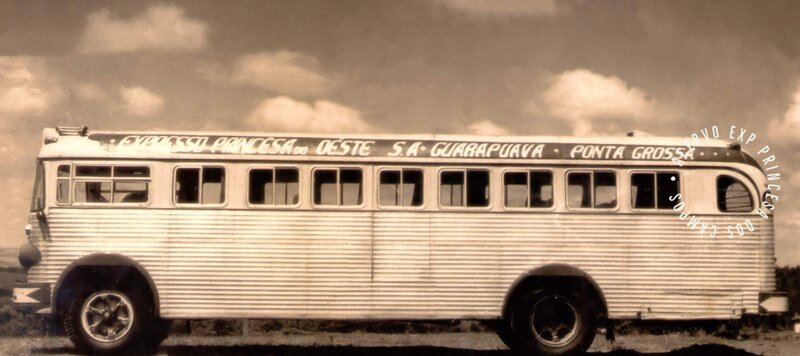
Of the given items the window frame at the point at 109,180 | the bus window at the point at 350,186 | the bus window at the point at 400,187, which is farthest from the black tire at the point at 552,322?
the window frame at the point at 109,180

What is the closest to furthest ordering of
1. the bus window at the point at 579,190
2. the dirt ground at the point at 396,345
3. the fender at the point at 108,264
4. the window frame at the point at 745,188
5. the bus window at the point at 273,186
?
the fender at the point at 108,264, the bus window at the point at 273,186, the bus window at the point at 579,190, the window frame at the point at 745,188, the dirt ground at the point at 396,345

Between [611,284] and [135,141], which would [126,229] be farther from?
[611,284]

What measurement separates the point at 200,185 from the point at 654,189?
6057 millimetres

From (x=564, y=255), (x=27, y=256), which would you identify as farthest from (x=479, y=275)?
(x=27, y=256)

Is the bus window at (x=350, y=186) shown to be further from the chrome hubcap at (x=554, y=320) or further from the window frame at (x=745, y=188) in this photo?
the window frame at (x=745, y=188)

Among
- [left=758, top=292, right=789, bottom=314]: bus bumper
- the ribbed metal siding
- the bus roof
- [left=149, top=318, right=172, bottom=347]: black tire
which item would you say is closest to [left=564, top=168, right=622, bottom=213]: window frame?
the bus roof

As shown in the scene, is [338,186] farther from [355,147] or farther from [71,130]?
[71,130]

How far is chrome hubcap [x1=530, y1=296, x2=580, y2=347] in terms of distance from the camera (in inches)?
500

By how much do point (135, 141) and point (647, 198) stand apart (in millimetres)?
6883

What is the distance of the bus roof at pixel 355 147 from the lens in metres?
12.7

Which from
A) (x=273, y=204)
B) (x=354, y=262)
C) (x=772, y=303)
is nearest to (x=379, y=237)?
(x=354, y=262)

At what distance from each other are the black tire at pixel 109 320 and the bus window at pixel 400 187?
3437mm

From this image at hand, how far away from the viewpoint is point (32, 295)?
12422 mm

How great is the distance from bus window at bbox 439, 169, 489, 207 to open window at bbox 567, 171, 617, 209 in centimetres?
114
